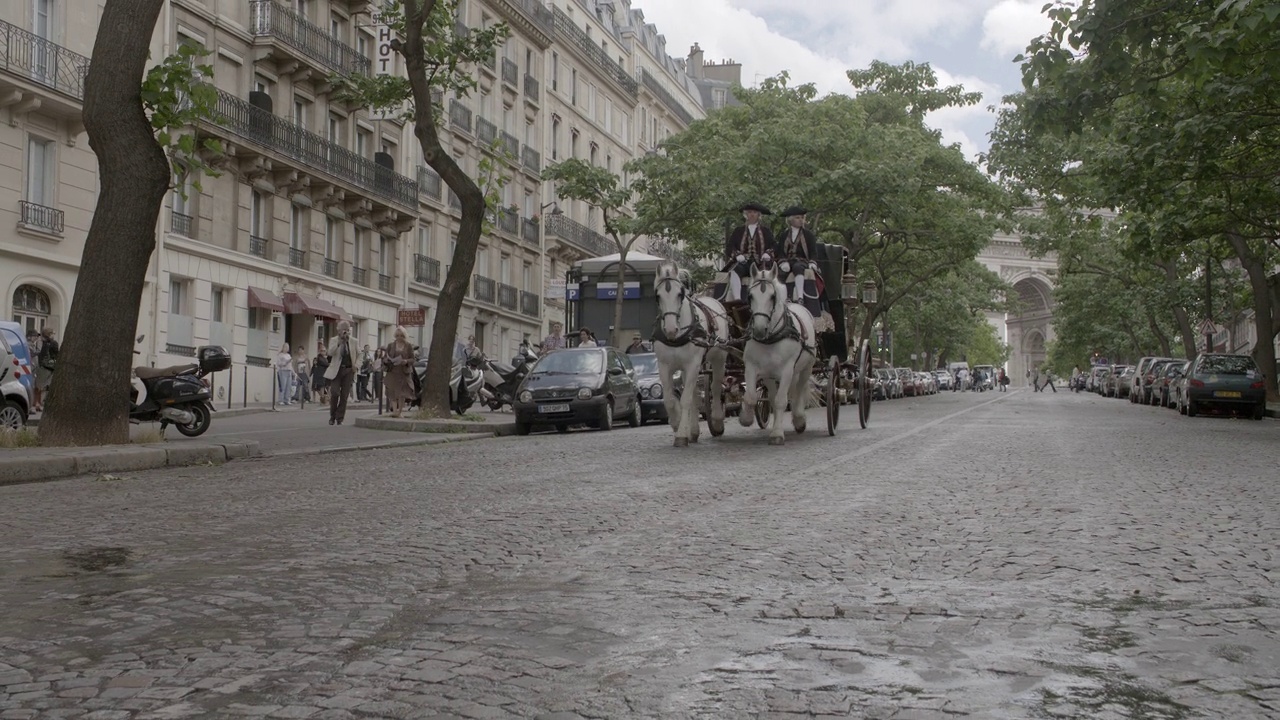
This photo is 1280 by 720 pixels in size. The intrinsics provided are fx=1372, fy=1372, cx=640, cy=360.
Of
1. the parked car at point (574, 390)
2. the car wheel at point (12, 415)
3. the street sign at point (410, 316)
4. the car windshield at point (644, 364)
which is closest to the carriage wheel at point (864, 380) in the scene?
the parked car at point (574, 390)

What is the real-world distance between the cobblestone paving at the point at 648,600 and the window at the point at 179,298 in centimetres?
Result: 2308

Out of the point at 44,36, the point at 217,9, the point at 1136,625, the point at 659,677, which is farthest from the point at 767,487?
the point at 217,9

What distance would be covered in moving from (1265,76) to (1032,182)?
56.8ft

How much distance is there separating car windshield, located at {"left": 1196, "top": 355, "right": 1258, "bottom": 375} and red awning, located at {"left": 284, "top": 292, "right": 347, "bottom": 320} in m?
23.5

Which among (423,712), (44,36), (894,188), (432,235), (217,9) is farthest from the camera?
(432,235)

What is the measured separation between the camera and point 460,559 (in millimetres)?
6402

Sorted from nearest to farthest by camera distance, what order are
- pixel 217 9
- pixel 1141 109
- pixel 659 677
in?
pixel 659 677, pixel 1141 109, pixel 217 9

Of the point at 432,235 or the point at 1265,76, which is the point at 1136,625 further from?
the point at 432,235

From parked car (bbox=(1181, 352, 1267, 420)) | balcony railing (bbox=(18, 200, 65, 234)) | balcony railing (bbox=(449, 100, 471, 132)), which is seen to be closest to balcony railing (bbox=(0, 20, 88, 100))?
balcony railing (bbox=(18, 200, 65, 234))

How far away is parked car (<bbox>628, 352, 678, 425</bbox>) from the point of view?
26328mm

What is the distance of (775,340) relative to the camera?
1517 cm

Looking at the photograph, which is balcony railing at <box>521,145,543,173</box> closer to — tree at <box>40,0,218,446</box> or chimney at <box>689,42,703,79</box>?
chimney at <box>689,42,703,79</box>

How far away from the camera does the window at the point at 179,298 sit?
32.7 metres

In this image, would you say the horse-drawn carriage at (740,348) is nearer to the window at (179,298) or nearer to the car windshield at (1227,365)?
the window at (179,298)
